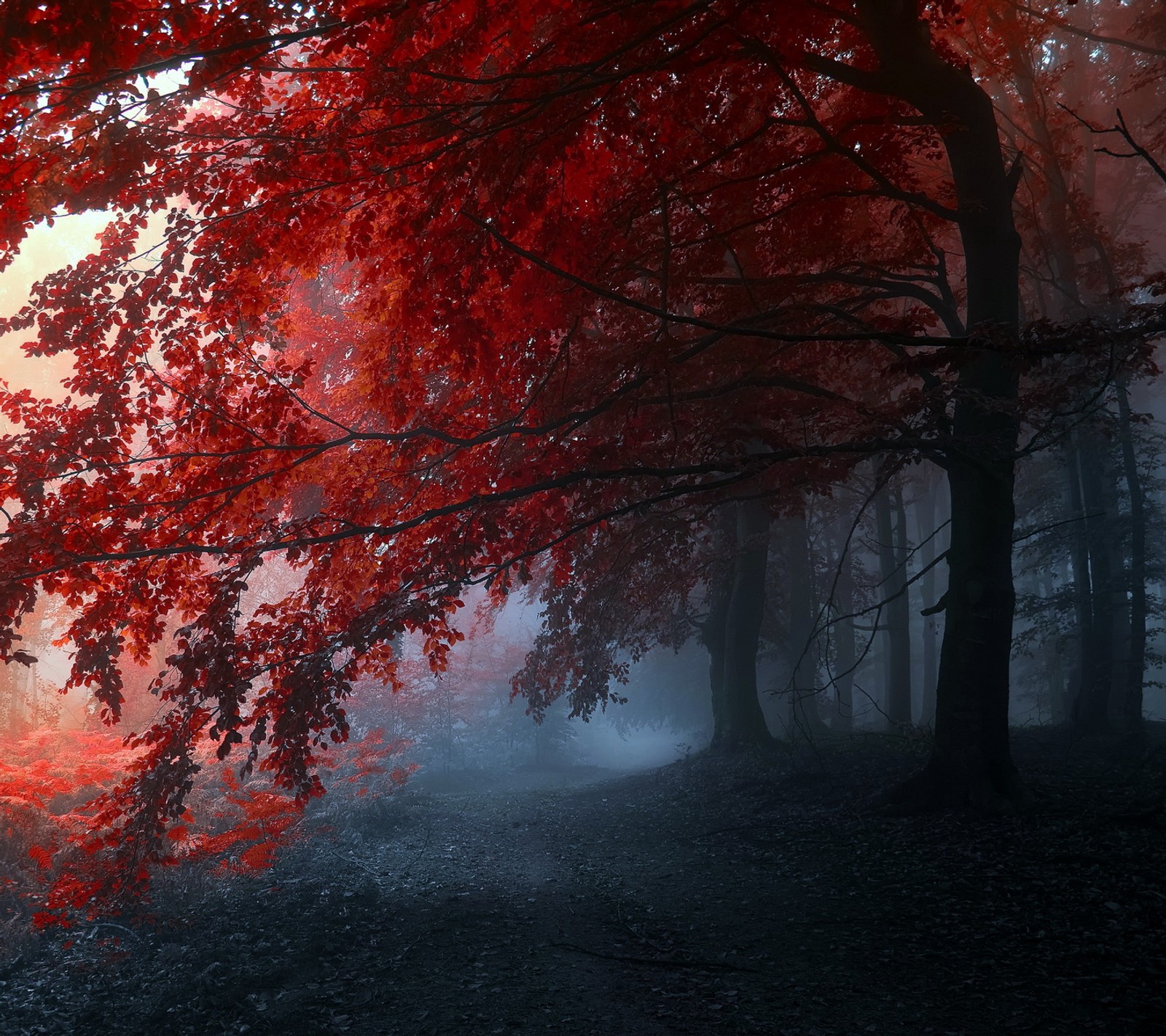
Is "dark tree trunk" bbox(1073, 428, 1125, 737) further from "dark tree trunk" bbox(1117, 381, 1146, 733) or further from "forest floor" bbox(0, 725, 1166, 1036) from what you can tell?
"forest floor" bbox(0, 725, 1166, 1036)

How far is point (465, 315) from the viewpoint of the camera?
735 centimetres

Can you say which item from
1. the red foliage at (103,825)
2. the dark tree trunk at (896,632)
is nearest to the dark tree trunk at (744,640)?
the dark tree trunk at (896,632)

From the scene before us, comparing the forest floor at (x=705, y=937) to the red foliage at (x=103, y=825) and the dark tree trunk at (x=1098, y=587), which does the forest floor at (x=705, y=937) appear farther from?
the dark tree trunk at (x=1098, y=587)

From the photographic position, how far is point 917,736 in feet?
42.0

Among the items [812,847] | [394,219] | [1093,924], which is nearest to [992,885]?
[1093,924]

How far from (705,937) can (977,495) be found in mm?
5324

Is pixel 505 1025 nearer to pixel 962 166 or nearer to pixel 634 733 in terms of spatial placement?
pixel 962 166

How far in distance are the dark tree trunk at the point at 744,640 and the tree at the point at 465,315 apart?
248 inches

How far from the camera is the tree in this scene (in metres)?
6.57

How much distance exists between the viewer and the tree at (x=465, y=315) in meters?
6.57

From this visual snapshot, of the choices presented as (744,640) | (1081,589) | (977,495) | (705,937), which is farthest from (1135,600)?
(705,937)

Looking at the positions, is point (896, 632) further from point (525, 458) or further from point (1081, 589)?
point (525, 458)

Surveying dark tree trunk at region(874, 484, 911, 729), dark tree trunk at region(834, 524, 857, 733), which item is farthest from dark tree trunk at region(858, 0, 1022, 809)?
dark tree trunk at region(834, 524, 857, 733)

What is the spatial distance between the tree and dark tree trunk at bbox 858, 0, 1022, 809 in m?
0.04
